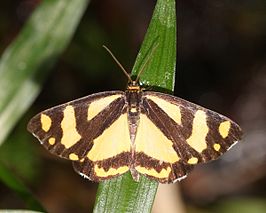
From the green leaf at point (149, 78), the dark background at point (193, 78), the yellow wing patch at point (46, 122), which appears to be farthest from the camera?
the dark background at point (193, 78)

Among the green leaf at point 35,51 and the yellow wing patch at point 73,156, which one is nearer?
the yellow wing patch at point 73,156

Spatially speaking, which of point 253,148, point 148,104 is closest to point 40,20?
point 148,104

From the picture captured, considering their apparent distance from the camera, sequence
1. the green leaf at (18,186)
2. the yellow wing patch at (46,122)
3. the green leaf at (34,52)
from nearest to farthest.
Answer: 1. the yellow wing patch at (46,122)
2. the green leaf at (18,186)
3. the green leaf at (34,52)

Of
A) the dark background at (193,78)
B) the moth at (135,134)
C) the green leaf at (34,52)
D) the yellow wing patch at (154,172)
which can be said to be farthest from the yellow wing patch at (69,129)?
the dark background at (193,78)

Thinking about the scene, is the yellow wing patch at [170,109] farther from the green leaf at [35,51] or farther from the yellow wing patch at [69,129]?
the green leaf at [35,51]

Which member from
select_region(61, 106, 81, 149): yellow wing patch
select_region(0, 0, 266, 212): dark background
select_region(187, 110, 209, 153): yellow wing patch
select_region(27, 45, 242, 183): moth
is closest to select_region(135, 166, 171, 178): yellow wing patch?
select_region(27, 45, 242, 183): moth

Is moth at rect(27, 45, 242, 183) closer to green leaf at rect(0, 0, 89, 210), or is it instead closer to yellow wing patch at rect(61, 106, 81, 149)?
yellow wing patch at rect(61, 106, 81, 149)

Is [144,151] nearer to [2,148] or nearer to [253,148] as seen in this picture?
[2,148]
